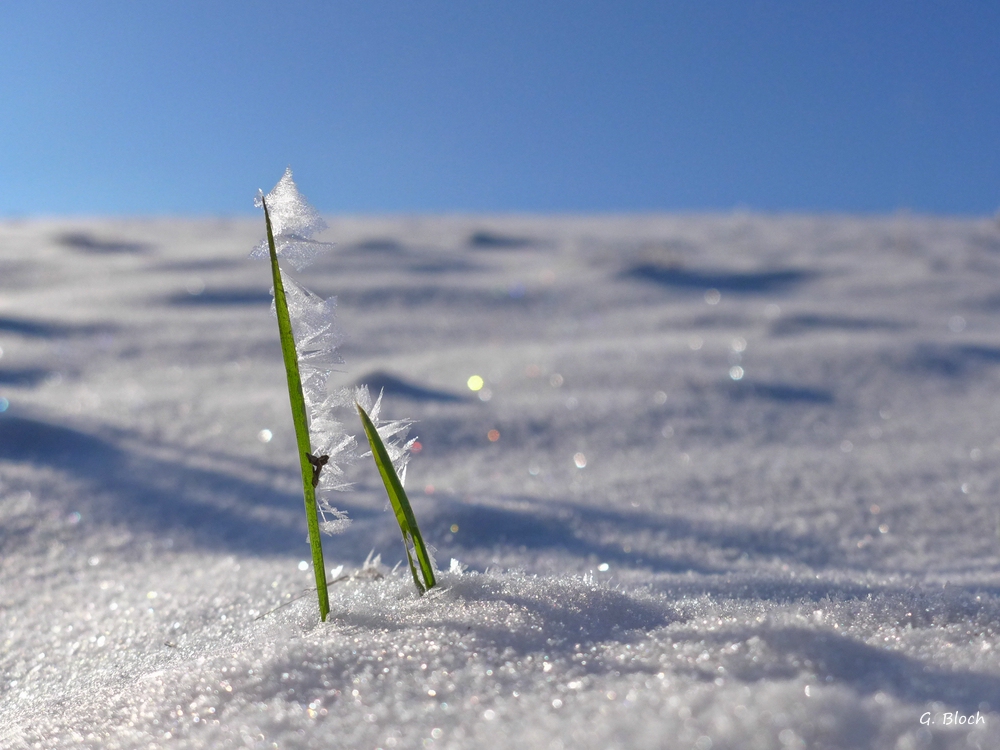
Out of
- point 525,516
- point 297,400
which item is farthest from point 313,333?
point 525,516

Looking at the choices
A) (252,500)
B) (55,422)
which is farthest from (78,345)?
(252,500)

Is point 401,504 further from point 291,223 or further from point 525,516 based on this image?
point 525,516

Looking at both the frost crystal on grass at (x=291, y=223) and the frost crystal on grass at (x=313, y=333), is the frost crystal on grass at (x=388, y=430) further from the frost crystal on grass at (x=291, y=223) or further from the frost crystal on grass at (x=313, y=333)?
the frost crystal on grass at (x=291, y=223)

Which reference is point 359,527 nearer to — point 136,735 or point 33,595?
point 33,595

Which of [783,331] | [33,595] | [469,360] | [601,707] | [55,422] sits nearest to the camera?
[601,707]
